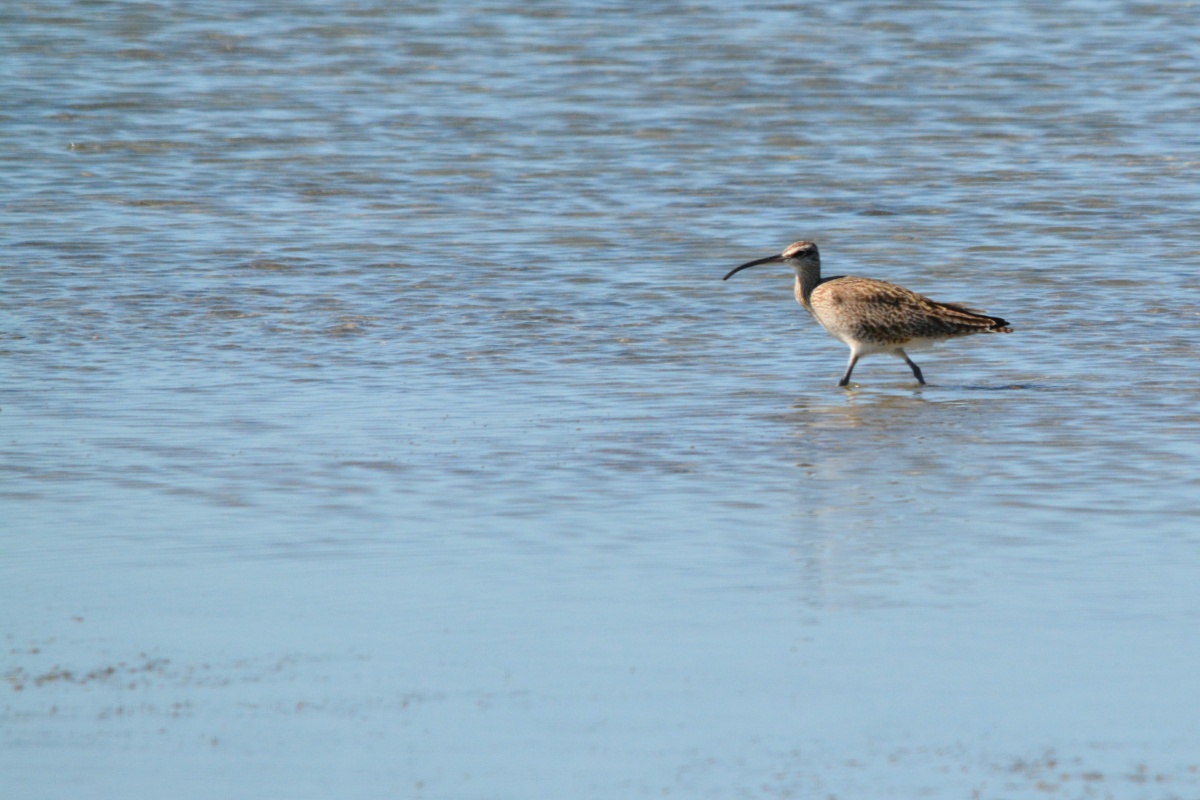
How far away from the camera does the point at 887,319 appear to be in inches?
457

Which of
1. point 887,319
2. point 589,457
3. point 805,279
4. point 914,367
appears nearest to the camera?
point 589,457

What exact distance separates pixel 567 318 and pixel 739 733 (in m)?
7.87

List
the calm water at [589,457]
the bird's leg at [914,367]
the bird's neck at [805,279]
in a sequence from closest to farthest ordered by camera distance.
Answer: the calm water at [589,457], the bird's leg at [914,367], the bird's neck at [805,279]

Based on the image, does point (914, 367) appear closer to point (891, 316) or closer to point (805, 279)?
point (891, 316)

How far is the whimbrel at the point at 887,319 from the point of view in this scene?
Answer: 1163 centimetres

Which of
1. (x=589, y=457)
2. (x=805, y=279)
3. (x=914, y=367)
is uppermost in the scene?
(x=589, y=457)

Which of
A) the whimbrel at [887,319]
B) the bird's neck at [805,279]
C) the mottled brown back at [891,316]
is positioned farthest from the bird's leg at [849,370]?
the bird's neck at [805,279]

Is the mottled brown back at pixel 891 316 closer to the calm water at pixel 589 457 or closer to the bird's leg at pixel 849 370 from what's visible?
the bird's leg at pixel 849 370

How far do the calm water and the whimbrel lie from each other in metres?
0.27

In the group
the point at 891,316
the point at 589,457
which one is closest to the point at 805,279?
the point at 891,316

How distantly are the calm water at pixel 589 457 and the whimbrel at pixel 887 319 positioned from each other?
27 cm

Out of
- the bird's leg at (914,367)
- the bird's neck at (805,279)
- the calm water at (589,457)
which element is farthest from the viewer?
the bird's neck at (805,279)

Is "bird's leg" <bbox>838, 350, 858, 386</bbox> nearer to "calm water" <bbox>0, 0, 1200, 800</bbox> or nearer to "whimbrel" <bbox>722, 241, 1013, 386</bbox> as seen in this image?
"whimbrel" <bbox>722, 241, 1013, 386</bbox>

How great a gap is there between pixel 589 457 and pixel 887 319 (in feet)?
9.69
